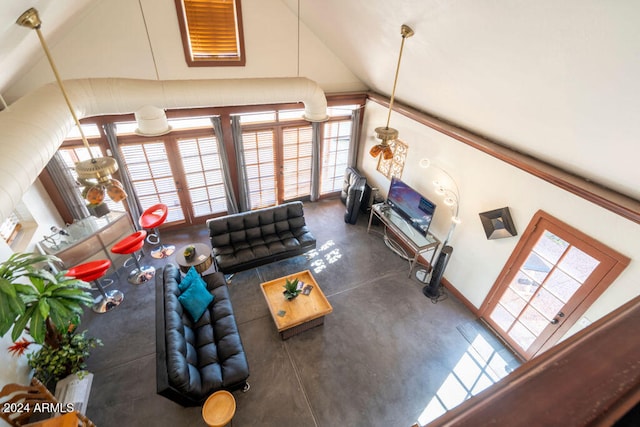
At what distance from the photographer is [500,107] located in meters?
3.29

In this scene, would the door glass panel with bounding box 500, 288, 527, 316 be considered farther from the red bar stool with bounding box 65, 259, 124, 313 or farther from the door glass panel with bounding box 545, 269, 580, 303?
the red bar stool with bounding box 65, 259, 124, 313

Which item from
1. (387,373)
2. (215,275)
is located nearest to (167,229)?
(215,275)

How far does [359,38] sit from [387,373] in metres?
4.53

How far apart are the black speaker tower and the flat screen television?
0.54 metres

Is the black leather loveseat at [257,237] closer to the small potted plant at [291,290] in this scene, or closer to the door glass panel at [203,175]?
the small potted plant at [291,290]

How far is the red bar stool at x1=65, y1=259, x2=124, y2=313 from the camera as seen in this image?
4.00m

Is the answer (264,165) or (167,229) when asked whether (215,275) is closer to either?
(167,229)

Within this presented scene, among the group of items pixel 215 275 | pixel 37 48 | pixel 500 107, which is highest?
pixel 37 48

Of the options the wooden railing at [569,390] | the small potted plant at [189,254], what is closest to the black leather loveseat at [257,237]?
the small potted plant at [189,254]

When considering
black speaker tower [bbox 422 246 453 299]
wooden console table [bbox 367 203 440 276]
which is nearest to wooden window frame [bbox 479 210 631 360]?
black speaker tower [bbox 422 246 453 299]

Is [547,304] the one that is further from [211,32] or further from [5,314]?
[211,32]

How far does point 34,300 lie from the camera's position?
2.79 metres

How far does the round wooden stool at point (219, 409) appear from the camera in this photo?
304 centimetres

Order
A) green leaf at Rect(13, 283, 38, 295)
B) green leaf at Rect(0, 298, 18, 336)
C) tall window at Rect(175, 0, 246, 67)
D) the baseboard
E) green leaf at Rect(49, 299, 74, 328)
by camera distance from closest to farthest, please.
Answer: green leaf at Rect(0, 298, 18, 336)
green leaf at Rect(13, 283, 38, 295)
green leaf at Rect(49, 299, 74, 328)
tall window at Rect(175, 0, 246, 67)
the baseboard
